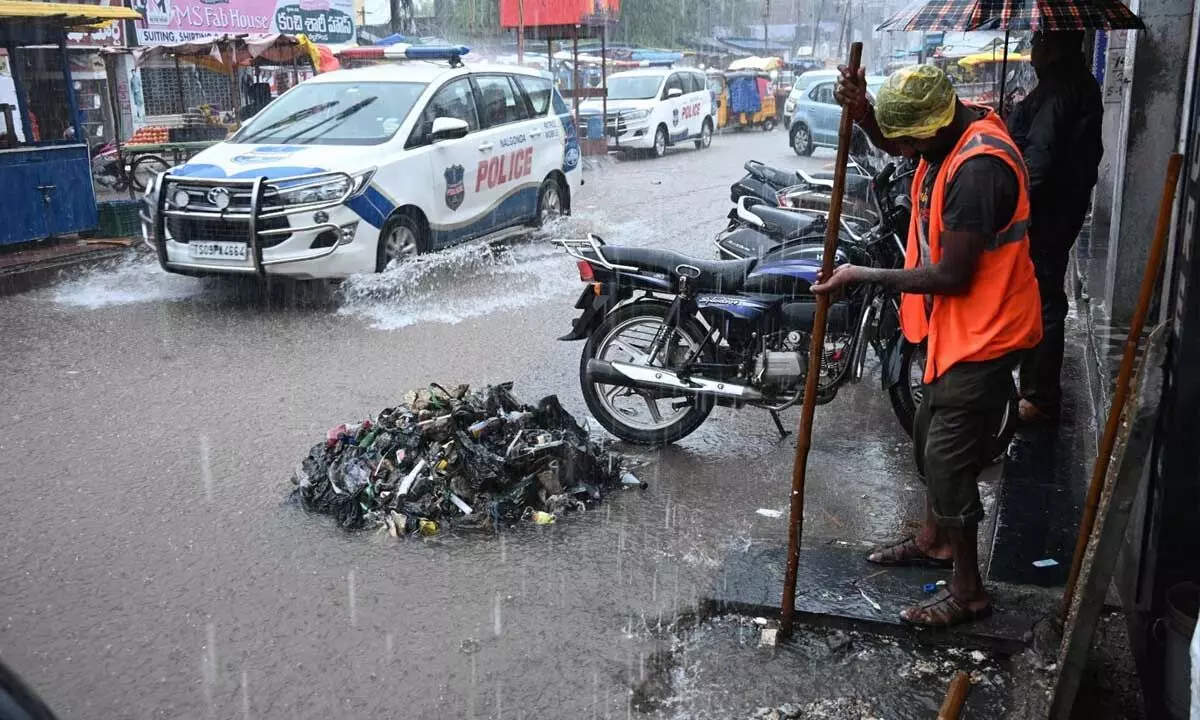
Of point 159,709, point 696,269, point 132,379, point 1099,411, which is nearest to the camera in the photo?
point 159,709

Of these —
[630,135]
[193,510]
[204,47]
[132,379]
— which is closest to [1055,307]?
[193,510]

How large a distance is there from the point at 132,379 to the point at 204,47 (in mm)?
11432

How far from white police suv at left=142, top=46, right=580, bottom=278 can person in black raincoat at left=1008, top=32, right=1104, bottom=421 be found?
5.54m

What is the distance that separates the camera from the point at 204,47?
16.7 meters

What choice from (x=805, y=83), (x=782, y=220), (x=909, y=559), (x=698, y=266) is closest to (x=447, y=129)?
(x=782, y=220)

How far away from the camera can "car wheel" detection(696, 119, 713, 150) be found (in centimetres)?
2558

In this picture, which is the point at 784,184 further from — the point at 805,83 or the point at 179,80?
the point at 805,83

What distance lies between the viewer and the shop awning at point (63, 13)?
430 inches

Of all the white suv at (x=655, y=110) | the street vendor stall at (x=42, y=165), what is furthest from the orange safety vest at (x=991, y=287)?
the white suv at (x=655, y=110)

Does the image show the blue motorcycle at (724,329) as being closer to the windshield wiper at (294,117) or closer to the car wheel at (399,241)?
the car wheel at (399,241)

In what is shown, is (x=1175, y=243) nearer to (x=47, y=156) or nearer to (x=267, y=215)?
(x=267, y=215)

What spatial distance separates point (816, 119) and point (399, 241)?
→ 50.4 feet

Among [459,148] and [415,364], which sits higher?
[459,148]

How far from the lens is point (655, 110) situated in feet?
75.2
